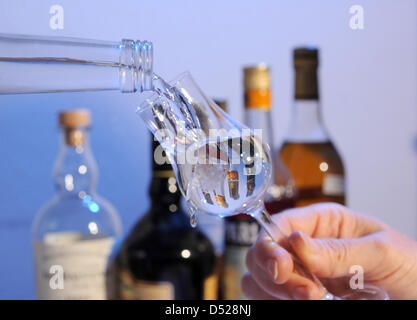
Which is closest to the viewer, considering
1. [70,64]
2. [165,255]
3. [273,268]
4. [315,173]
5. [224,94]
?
[70,64]

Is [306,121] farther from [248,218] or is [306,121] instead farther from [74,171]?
[74,171]

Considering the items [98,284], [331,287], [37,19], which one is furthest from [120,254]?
[37,19]

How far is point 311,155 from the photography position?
84 cm

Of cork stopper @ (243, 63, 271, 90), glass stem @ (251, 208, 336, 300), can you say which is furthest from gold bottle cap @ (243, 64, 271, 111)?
glass stem @ (251, 208, 336, 300)

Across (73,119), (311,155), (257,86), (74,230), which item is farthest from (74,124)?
(311,155)

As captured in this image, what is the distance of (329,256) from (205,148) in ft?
0.76

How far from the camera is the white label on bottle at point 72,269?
28.3 inches

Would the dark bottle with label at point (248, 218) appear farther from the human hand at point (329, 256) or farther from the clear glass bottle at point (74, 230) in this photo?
the clear glass bottle at point (74, 230)

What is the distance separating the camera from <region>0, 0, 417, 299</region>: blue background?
0.87 m

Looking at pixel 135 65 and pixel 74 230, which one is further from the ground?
pixel 135 65

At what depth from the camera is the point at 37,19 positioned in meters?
0.84

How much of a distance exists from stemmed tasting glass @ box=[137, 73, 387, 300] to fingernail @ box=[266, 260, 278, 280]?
124 mm

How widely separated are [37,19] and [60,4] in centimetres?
4

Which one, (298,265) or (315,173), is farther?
(315,173)
